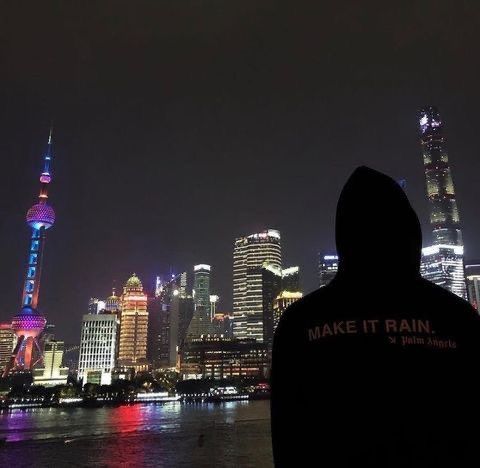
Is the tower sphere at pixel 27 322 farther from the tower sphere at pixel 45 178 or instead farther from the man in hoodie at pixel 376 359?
the man in hoodie at pixel 376 359

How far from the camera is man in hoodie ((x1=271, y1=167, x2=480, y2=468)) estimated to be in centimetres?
226

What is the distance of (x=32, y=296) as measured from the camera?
17350 cm

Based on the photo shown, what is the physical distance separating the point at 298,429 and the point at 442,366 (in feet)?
2.36

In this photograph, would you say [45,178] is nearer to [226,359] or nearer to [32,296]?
[32,296]

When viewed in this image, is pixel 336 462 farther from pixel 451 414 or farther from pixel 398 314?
pixel 398 314

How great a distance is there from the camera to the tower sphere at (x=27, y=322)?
171 m

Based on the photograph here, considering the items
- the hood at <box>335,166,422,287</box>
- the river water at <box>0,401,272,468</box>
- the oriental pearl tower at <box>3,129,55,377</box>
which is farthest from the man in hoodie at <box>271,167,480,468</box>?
the oriental pearl tower at <box>3,129,55,377</box>

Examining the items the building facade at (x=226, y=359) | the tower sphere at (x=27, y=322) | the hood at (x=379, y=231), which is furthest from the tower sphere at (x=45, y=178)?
the hood at (x=379, y=231)

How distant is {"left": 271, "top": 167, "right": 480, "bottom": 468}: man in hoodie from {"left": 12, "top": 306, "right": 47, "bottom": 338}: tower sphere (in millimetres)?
184036

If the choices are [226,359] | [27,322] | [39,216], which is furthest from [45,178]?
[226,359]

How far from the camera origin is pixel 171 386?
178 m

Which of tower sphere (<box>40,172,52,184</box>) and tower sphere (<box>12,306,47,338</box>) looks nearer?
tower sphere (<box>12,306,47,338</box>)

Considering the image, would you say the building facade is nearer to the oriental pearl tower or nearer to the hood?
the oriental pearl tower

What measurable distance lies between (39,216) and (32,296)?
89.6ft
